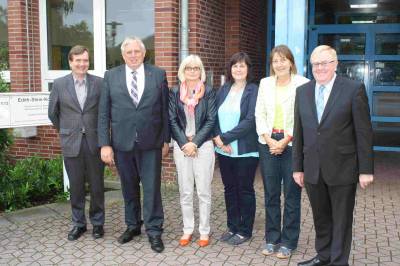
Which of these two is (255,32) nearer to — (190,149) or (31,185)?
(31,185)

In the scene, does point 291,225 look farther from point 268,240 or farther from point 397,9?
point 397,9

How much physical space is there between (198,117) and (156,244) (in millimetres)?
1269

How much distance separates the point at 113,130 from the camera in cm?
477

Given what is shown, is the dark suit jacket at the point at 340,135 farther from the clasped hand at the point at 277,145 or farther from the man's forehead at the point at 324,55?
the clasped hand at the point at 277,145

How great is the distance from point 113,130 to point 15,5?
447cm

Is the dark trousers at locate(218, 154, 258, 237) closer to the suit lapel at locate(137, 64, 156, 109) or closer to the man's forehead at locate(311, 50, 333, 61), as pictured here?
the suit lapel at locate(137, 64, 156, 109)

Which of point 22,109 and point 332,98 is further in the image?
point 22,109

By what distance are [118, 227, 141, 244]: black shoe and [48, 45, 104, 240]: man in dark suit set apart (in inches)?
11.4

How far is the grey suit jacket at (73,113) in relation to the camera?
16.2ft

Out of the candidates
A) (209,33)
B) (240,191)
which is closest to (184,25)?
(209,33)

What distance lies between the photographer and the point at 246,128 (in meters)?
4.61

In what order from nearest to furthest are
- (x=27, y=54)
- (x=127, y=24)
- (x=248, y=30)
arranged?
(x=127, y=24) → (x=27, y=54) → (x=248, y=30)

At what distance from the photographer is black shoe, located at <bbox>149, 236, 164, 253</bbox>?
186 inches

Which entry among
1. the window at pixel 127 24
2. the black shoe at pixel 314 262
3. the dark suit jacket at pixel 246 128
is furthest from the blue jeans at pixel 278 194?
the window at pixel 127 24
